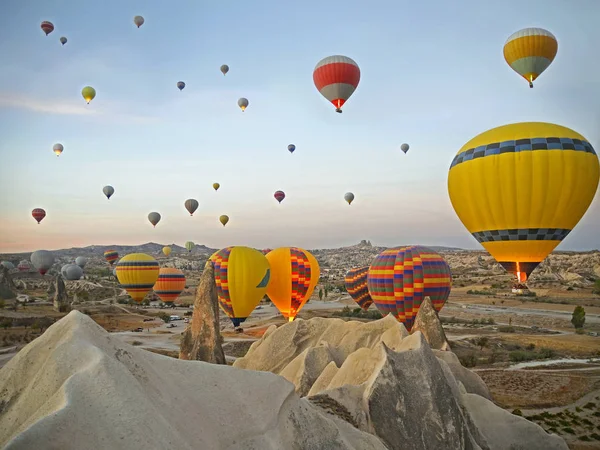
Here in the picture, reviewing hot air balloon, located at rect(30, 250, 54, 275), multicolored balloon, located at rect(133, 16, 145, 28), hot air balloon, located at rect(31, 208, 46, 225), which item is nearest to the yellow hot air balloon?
multicolored balloon, located at rect(133, 16, 145, 28)

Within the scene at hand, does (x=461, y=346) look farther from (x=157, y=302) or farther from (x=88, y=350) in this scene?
(x=157, y=302)

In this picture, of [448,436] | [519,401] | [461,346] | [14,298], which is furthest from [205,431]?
[14,298]

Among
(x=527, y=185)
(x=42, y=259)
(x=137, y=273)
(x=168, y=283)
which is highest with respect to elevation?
(x=527, y=185)

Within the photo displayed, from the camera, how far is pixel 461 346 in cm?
3431

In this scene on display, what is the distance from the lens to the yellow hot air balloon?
75.7 feet

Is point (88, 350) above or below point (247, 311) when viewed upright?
above

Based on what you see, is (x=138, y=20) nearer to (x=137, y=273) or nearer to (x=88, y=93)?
(x=88, y=93)

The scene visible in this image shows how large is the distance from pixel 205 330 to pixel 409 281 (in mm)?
15190

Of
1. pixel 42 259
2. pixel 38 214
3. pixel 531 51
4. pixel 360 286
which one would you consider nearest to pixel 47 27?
pixel 38 214

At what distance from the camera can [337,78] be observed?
116ft

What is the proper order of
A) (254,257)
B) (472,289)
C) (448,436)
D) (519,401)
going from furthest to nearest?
(472,289)
(254,257)
(519,401)
(448,436)

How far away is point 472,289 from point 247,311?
61955mm

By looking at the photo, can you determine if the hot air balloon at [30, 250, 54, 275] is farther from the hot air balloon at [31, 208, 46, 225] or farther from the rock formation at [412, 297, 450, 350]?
the rock formation at [412, 297, 450, 350]

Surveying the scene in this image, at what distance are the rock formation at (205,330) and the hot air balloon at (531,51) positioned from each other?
87.9 feet
